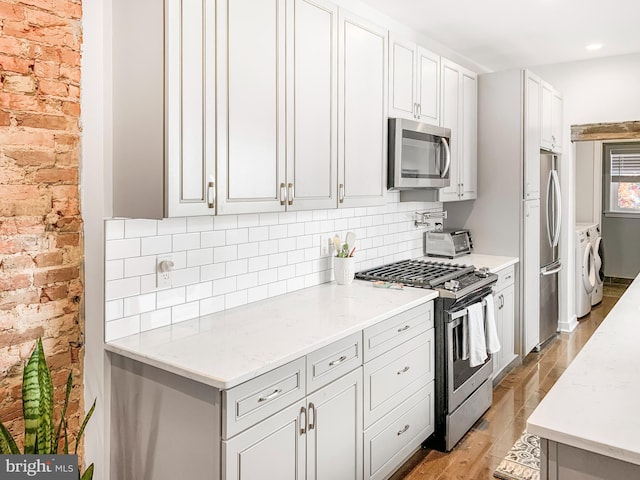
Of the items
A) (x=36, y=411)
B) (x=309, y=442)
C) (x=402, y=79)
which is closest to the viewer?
(x=36, y=411)

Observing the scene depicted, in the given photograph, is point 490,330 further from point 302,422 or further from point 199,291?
point 199,291

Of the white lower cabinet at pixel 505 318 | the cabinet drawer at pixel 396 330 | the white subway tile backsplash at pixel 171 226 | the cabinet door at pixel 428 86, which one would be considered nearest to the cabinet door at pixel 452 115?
the cabinet door at pixel 428 86

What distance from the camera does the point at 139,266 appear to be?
2088 mm

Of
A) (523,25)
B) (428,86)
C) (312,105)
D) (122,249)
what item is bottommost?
(122,249)

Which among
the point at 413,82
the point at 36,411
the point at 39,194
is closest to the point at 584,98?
the point at 413,82

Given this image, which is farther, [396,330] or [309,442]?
[396,330]

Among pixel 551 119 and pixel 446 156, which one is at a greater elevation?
pixel 551 119

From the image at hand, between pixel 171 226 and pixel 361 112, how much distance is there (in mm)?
1216

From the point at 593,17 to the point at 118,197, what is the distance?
338 centimetres

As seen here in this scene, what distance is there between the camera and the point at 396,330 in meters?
2.52

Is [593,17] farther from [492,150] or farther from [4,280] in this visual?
[4,280]

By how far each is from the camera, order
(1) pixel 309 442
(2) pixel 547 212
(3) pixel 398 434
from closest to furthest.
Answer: (1) pixel 309 442
(3) pixel 398 434
(2) pixel 547 212

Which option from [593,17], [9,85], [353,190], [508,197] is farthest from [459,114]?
[9,85]

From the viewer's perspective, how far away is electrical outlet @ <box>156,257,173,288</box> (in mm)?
2156
